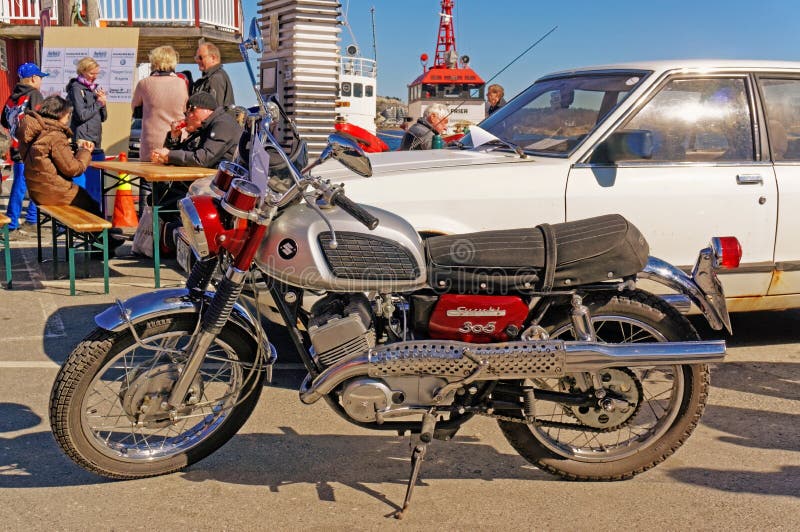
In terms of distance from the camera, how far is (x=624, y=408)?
3.65 m

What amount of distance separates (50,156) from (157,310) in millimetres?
4954

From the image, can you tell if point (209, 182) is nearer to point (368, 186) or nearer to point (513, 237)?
point (513, 237)

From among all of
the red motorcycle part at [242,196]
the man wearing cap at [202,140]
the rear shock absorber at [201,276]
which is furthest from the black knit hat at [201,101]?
the red motorcycle part at [242,196]

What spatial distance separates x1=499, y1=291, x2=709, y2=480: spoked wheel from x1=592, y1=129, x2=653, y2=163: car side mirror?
1.67m

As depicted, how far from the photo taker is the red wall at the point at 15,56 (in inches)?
888

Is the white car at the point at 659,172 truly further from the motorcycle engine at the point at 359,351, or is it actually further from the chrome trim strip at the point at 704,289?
the motorcycle engine at the point at 359,351

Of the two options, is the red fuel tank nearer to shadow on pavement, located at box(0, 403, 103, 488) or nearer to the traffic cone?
shadow on pavement, located at box(0, 403, 103, 488)

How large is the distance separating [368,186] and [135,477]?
80.6 inches

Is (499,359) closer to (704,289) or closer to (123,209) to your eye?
(704,289)

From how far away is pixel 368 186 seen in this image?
16.5 ft

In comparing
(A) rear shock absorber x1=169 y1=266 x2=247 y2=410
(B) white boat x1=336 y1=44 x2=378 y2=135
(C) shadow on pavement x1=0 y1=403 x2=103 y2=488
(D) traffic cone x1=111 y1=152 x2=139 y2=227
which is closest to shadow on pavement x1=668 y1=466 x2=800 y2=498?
(A) rear shock absorber x1=169 y1=266 x2=247 y2=410

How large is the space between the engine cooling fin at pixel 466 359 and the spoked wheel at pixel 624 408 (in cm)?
21

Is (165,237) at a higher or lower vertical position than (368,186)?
lower

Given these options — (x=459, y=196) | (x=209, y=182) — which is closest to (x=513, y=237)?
(x=209, y=182)
